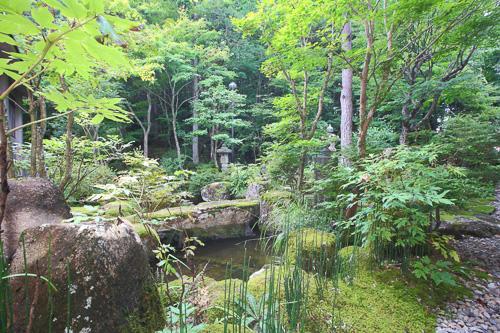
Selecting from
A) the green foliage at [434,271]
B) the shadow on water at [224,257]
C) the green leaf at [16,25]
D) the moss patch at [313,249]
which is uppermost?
the green leaf at [16,25]

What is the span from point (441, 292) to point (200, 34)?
11.2 meters

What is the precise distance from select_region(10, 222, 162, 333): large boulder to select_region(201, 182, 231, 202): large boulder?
699 centimetres

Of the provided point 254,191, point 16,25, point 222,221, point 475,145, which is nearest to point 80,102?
point 16,25

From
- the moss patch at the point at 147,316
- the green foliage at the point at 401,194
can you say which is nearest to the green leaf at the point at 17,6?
the moss patch at the point at 147,316

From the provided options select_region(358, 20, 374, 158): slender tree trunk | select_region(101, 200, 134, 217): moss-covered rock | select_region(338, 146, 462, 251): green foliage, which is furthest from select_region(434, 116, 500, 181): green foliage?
select_region(101, 200, 134, 217): moss-covered rock

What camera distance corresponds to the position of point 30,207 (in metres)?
1.84

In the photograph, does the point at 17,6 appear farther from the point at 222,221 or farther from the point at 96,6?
the point at 222,221

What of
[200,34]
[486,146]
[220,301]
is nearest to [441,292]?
[220,301]

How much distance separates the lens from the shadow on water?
3807 mm

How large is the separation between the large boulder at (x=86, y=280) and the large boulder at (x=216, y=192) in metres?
6.99

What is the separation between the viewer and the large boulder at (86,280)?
1.03 m

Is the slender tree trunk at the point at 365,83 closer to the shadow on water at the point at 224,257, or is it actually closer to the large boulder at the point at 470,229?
the large boulder at the point at 470,229

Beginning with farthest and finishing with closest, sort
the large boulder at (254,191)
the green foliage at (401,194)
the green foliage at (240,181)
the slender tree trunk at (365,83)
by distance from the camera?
the green foliage at (240,181) < the large boulder at (254,191) < the slender tree trunk at (365,83) < the green foliage at (401,194)

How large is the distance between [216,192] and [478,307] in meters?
6.89
